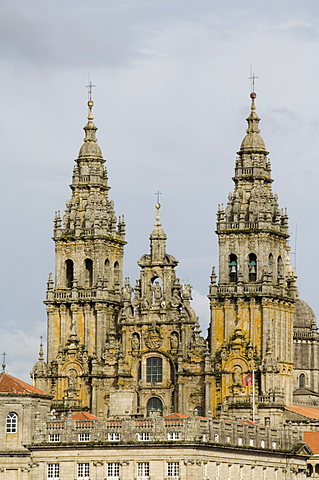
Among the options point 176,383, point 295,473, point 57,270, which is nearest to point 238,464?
point 295,473

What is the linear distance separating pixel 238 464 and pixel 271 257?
29.3 m

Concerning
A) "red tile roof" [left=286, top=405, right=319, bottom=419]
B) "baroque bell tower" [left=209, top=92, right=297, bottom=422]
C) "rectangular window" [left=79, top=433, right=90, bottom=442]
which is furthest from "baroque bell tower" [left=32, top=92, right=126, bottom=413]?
"rectangular window" [left=79, top=433, right=90, bottom=442]

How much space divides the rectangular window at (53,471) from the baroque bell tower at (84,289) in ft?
81.6

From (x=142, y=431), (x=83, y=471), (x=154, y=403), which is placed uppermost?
(x=154, y=403)

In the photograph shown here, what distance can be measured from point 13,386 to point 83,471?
44.1 feet

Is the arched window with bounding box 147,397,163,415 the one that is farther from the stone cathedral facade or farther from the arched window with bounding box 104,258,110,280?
the arched window with bounding box 104,258,110,280

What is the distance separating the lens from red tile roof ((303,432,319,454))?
167 metres

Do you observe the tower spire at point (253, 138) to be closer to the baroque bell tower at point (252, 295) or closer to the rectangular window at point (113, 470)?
the baroque bell tower at point (252, 295)

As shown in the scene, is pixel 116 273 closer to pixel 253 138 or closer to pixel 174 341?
pixel 174 341

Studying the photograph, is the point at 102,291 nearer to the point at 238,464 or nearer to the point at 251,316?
the point at 251,316

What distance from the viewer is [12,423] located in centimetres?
15200

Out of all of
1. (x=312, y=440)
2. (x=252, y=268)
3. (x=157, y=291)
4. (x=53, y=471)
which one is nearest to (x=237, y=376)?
(x=312, y=440)

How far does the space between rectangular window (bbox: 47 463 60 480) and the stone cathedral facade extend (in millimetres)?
22231

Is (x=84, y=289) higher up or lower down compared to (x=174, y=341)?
higher up
